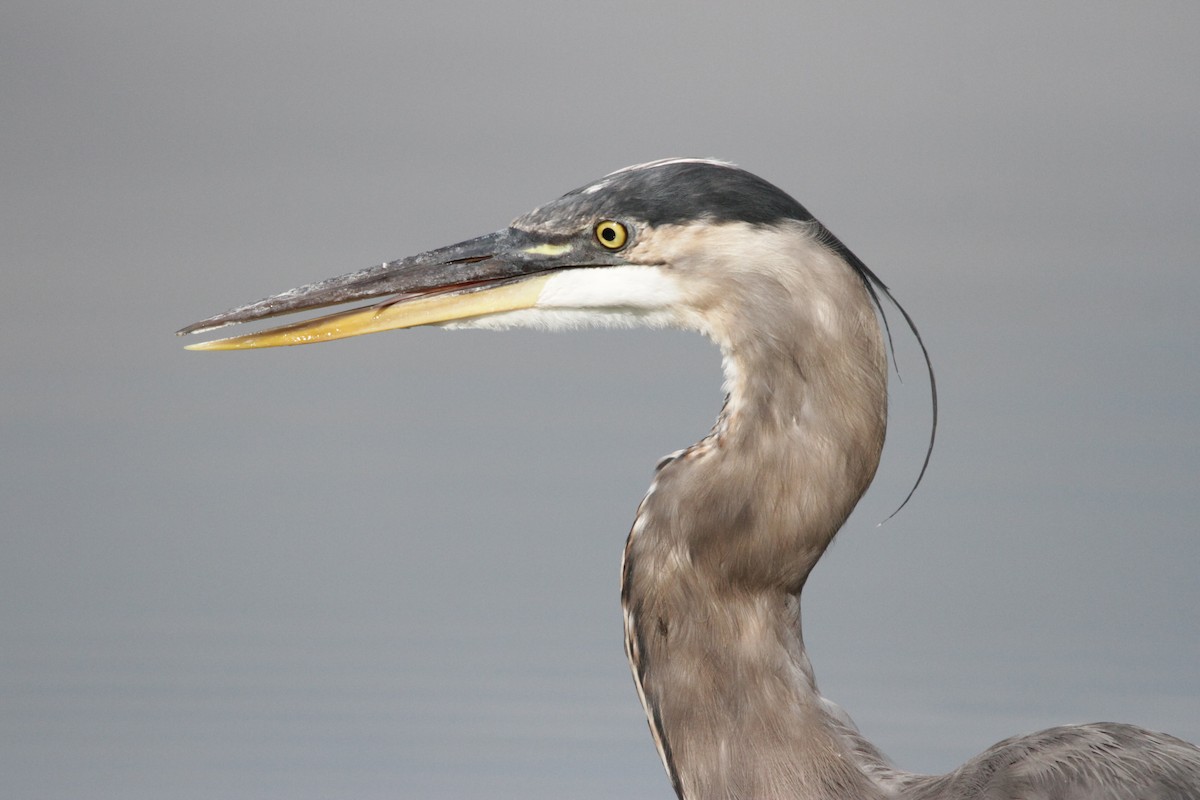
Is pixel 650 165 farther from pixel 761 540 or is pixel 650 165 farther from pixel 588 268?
pixel 761 540

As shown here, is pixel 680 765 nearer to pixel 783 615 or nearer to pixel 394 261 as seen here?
pixel 783 615

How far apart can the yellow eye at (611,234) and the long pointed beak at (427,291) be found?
2cm

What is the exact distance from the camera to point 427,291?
270 cm

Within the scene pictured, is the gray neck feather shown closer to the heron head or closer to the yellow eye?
the heron head

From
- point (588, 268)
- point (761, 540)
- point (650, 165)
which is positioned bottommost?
point (761, 540)

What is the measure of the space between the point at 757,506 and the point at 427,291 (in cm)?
69

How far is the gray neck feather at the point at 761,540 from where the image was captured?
2363 mm

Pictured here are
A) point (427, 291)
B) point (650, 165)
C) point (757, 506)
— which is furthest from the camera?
point (427, 291)

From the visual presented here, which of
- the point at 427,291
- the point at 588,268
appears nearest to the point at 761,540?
the point at 588,268

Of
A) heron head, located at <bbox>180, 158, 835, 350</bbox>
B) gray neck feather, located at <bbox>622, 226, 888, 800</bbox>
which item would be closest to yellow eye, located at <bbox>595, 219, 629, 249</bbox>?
heron head, located at <bbox>180, 158, 835, 350</bbox>

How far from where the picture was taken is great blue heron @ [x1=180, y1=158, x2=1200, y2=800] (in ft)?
7.73

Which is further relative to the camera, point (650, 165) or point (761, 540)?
point (650, 165)

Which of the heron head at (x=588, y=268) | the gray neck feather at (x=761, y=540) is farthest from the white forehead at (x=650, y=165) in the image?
the gray neck feather at (x=761, y=540)

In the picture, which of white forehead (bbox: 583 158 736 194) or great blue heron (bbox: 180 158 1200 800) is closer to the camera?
great blue heron (bbox: 180 158 1200 800)
